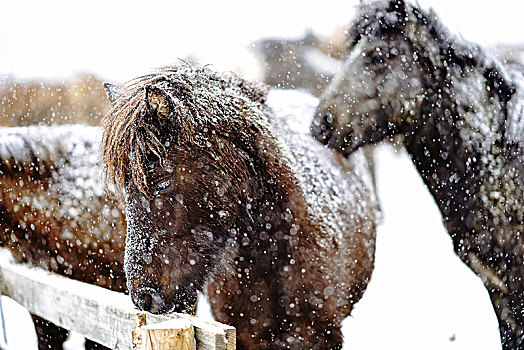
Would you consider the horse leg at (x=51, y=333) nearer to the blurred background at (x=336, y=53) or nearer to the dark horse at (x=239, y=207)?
the dark horse at (x=239, y=207)

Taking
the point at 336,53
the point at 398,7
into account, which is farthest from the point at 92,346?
the point at 398,7

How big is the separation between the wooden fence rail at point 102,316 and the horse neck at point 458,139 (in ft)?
2.15

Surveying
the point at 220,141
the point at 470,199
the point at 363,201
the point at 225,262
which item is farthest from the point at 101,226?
the point at 470,199

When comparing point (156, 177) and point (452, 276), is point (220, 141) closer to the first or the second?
point (156, 177)

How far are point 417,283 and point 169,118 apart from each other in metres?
0.77

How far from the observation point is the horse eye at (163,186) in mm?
958

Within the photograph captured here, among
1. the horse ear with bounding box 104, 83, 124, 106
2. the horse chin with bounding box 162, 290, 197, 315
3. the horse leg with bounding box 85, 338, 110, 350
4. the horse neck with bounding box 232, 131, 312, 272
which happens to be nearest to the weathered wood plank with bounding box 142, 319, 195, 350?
the horse chin with bounding box 162, 290, 197, 315

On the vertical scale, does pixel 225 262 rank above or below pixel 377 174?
below

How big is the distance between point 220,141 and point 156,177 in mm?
175

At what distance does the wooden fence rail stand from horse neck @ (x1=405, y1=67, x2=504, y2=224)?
654mm

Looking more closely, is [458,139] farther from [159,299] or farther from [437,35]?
[159,299]

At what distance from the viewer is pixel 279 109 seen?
1.20 m

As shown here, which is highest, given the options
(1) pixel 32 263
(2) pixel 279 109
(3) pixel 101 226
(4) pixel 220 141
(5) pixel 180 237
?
(2) pixel 279 109

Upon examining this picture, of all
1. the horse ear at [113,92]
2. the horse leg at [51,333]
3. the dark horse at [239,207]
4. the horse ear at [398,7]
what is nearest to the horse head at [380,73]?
the horse ear at [398,7]
